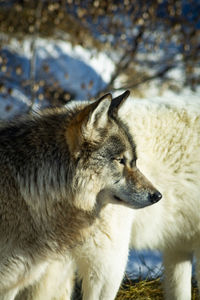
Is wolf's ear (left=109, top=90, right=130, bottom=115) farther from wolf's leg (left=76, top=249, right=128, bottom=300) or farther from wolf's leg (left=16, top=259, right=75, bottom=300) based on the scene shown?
wolf's leg (left=16, top=259, right=75, bottom=300)

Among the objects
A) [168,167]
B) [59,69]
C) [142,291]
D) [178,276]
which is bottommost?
[142,291]

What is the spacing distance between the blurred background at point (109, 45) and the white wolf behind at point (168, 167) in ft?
12.2

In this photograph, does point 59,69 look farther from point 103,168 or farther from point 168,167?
point 103,168

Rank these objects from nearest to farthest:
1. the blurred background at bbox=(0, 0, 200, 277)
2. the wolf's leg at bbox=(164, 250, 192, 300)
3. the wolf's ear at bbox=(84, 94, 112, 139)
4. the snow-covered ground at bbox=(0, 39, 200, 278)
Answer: the wolf's ear at bbox=(84, 94, 112, 139), the wolf's leg at bbox=(164, 250, 192, 300), the blurred background at bbox=(0, 0, 200, 277), the snow-covered ground at bbox=(0, 39, 200, 278)

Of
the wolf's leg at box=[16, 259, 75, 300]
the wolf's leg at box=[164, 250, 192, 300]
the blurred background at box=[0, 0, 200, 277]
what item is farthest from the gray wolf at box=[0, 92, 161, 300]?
the blurred background at box=[0, 0, 200, 277]

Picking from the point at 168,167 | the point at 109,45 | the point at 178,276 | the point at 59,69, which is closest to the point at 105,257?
the point at 168,167

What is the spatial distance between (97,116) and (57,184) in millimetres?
587

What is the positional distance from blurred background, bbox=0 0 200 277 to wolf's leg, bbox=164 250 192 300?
3837 mm

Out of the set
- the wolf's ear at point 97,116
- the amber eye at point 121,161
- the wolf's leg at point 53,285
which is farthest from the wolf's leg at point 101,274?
the wolf's ear at point 97,116

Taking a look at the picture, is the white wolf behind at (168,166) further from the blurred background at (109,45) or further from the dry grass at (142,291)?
the blurred background at (109,45)

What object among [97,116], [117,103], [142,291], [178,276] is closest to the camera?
[97,116]

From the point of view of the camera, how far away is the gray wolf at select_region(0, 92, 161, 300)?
2898 millimetres

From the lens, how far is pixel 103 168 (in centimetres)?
298

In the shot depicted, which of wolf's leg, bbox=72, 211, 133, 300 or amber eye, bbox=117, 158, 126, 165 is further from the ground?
amber eye, bbox=117, 158, 126, 165
